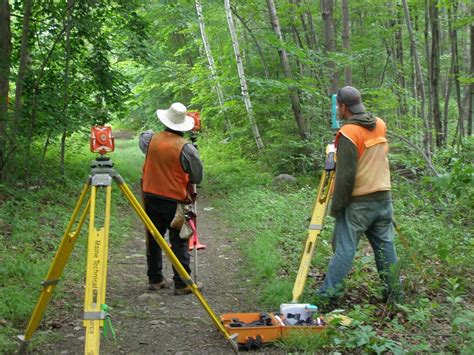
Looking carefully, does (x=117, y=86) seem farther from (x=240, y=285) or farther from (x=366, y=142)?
(x=366, y=142)

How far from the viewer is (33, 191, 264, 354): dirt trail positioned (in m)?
4.57

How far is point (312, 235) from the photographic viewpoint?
5.32 meters

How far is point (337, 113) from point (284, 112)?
11.2m

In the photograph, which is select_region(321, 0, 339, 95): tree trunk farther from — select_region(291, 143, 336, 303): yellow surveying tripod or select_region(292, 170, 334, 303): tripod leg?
select_region(292, 170, 334, 303): tripod leg

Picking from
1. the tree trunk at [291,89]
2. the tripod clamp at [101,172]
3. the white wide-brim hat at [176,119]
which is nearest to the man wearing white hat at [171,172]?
the white wide-brim hat at [176,119]

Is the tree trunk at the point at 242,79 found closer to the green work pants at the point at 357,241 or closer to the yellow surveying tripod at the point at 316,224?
the yellow surveying tripod at the point at 316,224

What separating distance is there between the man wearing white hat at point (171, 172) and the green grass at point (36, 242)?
1.22 metres

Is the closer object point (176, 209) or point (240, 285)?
point (176, 209)

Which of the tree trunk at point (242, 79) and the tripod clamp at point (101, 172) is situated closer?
the tripod clamp at point (101, 172)

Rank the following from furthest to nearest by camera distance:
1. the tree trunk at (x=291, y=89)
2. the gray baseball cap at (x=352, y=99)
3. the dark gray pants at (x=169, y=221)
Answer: the tree trunk at (x=291, y=89)
the dark gray pants at (x=169, y=221)
the gray baseball cap at (x=352, y=99)

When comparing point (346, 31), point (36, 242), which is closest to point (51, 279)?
point (36, 242)

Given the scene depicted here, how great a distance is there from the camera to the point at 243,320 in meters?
4.82

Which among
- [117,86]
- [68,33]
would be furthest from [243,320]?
[117,86]

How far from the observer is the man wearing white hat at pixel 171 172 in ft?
19.4
